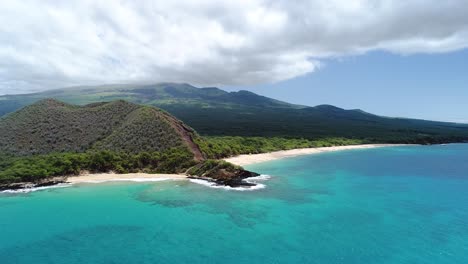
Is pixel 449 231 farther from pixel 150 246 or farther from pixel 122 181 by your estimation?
pixel 122 181

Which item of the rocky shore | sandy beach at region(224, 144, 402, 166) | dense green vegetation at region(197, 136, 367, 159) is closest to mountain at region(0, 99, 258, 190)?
the rocky shore

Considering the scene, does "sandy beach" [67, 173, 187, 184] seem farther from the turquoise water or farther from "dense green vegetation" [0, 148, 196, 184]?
the turquoise water

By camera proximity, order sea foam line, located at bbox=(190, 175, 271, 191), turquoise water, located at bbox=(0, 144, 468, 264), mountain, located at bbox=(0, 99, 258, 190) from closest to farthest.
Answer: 1. turquoise water, located at bbox=(0, 144, 468, 264)
2. sea foam line, located at bbox=(190, 175, 271, 191)
3. mountain, located at bbox=(0, 99, 258, 190)

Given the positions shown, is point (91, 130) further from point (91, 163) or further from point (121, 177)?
point (121, 177)

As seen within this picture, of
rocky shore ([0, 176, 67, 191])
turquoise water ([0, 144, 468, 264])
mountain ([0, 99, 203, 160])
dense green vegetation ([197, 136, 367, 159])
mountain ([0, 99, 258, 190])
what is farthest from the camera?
dense green vegetation ([197, 136, 367, 159])

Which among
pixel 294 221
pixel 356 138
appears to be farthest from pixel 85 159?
pixel 356 138

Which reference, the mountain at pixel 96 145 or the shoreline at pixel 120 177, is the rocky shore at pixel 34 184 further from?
the shoreline at pixel 120 177
